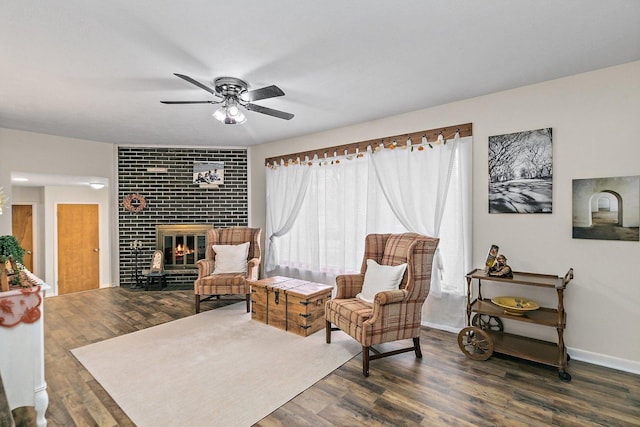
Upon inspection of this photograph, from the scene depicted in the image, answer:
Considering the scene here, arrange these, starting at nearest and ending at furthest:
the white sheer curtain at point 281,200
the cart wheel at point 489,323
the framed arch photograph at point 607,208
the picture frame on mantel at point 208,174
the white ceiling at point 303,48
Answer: the white ceiling at point 303,48
the framed arch photograph at point 607,208
the cart wheel at point 489,323
the white sheer curtain at point 281,200
the picture frame on mantel at point 208,174

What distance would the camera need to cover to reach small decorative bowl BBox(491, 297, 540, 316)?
2.63 metres

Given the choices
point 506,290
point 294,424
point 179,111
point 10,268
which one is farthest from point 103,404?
point 506,290

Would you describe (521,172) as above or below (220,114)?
below

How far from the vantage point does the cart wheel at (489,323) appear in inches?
122

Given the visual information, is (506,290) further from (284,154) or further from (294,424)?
(284,154)

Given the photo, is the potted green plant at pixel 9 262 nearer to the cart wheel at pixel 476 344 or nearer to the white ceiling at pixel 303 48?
the white ceiling at pixel 303 48

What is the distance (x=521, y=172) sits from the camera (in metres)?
2.99

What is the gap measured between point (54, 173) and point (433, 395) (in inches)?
232

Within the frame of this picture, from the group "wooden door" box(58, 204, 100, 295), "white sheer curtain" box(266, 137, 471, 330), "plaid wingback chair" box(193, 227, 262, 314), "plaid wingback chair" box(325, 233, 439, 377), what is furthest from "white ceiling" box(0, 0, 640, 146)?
"wooden door" box(58, 204, 100, 295)

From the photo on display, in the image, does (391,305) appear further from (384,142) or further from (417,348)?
(384,142)

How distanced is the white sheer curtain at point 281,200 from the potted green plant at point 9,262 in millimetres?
3195

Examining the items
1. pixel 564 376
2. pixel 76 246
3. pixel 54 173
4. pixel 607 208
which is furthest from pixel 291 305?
pixel 76 246

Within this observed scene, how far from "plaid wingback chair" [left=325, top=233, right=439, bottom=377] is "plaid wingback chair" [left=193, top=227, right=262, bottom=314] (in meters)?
1.50

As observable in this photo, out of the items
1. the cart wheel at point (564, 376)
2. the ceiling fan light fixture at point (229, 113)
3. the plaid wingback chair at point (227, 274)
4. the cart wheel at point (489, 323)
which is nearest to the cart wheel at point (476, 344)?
the cart wheel at point (489, 323)
